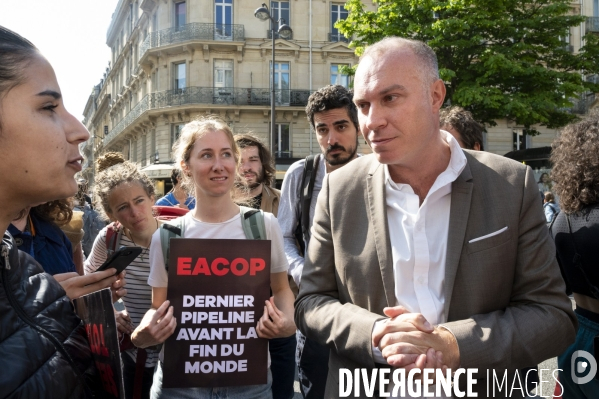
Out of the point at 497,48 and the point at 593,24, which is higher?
the point at 593,24

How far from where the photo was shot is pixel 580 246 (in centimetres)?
279

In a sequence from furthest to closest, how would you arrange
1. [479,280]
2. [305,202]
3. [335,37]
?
[335,37], [305,202], [479,280]

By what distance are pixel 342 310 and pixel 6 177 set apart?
1.23 meters

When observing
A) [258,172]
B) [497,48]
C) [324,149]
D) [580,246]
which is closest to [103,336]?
[580,246]

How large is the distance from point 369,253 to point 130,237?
6.90ft

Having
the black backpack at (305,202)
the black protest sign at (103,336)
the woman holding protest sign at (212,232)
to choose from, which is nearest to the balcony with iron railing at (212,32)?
the black backpack at (305,202)

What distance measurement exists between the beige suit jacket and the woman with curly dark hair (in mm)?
837

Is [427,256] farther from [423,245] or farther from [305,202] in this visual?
[305,202]

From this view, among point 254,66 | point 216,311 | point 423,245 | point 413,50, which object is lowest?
point 216,311

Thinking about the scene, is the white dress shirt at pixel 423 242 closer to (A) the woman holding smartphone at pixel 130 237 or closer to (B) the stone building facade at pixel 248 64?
(A) the woman holding smartphone at pixel 130 237

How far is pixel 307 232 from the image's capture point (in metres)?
3.63

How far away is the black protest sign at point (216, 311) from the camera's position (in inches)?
102

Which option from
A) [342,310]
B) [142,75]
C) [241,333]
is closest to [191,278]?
[241,333]

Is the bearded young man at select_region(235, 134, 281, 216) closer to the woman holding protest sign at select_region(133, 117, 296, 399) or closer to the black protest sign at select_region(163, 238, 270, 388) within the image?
the woman holding protest sign at select_region(133, 117, 296, 399)
